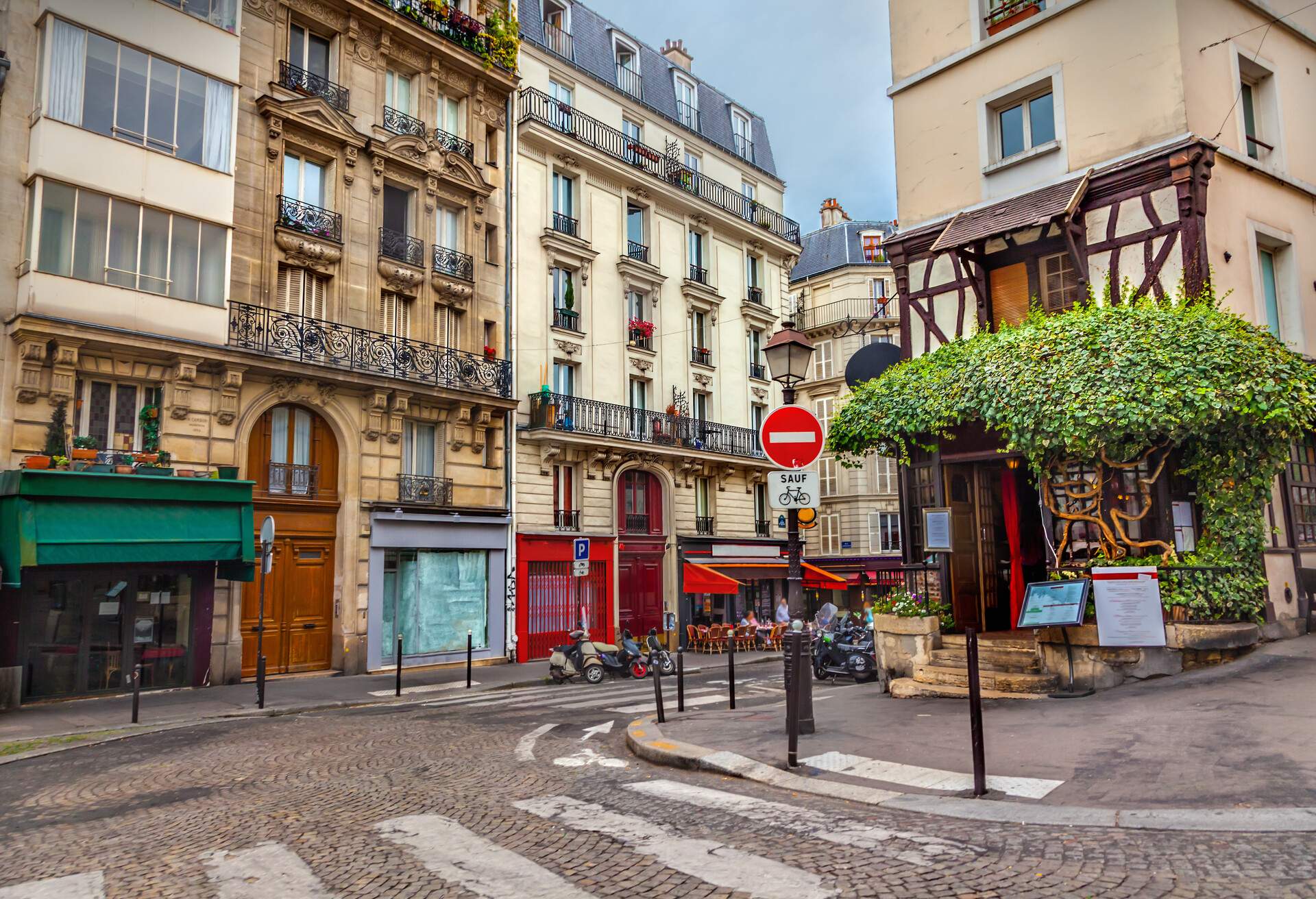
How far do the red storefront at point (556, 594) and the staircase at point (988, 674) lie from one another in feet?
42.3

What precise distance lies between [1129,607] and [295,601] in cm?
1618

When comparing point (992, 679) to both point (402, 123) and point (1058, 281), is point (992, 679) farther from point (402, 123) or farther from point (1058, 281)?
point (402, 123)

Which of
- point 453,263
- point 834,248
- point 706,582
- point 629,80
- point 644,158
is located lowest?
point 706,582

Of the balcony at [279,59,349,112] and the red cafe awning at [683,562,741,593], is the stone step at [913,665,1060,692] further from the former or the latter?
the balcony at [279,59,349,112]

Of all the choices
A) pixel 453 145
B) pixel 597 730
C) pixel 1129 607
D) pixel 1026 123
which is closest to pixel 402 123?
pixel 453 145

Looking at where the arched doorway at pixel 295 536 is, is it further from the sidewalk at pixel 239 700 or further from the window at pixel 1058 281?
the window at pixel 1058 281

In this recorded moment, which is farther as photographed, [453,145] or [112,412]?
[453,145]

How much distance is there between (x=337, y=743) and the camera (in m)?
9.70

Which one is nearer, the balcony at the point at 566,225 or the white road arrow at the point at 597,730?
the white road arrow at the point at 597,730

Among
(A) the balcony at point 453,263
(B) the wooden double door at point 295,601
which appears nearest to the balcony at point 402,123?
(A) the balcony at point 453,263

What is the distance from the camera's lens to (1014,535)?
13.0m

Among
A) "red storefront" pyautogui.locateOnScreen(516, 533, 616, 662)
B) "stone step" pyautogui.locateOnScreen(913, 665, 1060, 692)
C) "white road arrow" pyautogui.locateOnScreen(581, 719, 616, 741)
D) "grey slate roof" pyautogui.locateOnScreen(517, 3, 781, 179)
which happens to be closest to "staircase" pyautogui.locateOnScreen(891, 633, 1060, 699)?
"stone step" pyautogui.locateOnScreen(913, 665, 1060, 692)

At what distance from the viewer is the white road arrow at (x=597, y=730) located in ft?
33.8

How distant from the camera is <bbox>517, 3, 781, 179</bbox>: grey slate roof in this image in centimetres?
2794
